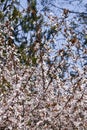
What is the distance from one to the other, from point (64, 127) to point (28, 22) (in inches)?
170

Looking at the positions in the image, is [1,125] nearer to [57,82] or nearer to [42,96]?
[42,96]

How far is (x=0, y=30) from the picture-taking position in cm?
696

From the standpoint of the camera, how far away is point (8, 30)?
6.63 metres

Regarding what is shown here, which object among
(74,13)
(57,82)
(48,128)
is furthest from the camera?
(74,13)

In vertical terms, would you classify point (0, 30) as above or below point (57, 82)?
above

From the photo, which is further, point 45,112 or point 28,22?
point 28,22

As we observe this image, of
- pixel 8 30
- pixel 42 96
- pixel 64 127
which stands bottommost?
pixel 64 127

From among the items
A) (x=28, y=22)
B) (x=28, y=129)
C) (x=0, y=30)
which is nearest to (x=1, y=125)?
(x=28, y=129)

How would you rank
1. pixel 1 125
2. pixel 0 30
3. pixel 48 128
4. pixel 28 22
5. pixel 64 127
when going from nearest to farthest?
1. pixel 1 125
2. pixel 48 128
3. pixel 64 127
4. pixel 0 30
5. pixel 28 22

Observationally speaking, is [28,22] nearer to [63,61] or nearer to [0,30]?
[0,30]

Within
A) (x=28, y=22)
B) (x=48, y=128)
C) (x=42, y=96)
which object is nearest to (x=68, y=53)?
(x=42, y=96)

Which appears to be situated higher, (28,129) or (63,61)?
(63,61)

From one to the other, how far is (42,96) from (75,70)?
0.84 m

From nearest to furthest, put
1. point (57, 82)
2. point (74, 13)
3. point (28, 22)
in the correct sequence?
1. point (57, 82)
2. point (74, 13)
3. point (28, 22)
